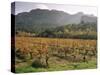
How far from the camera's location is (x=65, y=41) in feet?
8.26

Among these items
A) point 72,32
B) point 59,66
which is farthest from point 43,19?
point 59,66

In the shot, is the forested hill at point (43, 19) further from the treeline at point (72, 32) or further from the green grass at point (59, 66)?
the green grass at point (59, 66)

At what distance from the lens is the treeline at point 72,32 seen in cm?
243

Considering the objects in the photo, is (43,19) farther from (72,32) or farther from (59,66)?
(59,66)

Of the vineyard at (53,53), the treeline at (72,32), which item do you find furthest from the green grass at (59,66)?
the treeline at (72,32)

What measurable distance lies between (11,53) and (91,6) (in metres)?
1.09

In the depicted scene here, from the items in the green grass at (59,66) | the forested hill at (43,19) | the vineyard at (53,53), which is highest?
the forested hill at (43,19)

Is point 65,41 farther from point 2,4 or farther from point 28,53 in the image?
point 2,4

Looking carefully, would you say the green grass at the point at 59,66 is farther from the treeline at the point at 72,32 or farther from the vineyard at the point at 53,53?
the treeline at the point at 72,32

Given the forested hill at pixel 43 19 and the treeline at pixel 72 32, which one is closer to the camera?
the forested hill at pixel 43 19

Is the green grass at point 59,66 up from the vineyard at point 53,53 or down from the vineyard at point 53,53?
down

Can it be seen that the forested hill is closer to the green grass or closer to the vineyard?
the vineyard

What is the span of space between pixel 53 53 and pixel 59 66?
0.52ft

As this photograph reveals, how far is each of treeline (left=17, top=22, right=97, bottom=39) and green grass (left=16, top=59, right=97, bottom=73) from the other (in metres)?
0.29
